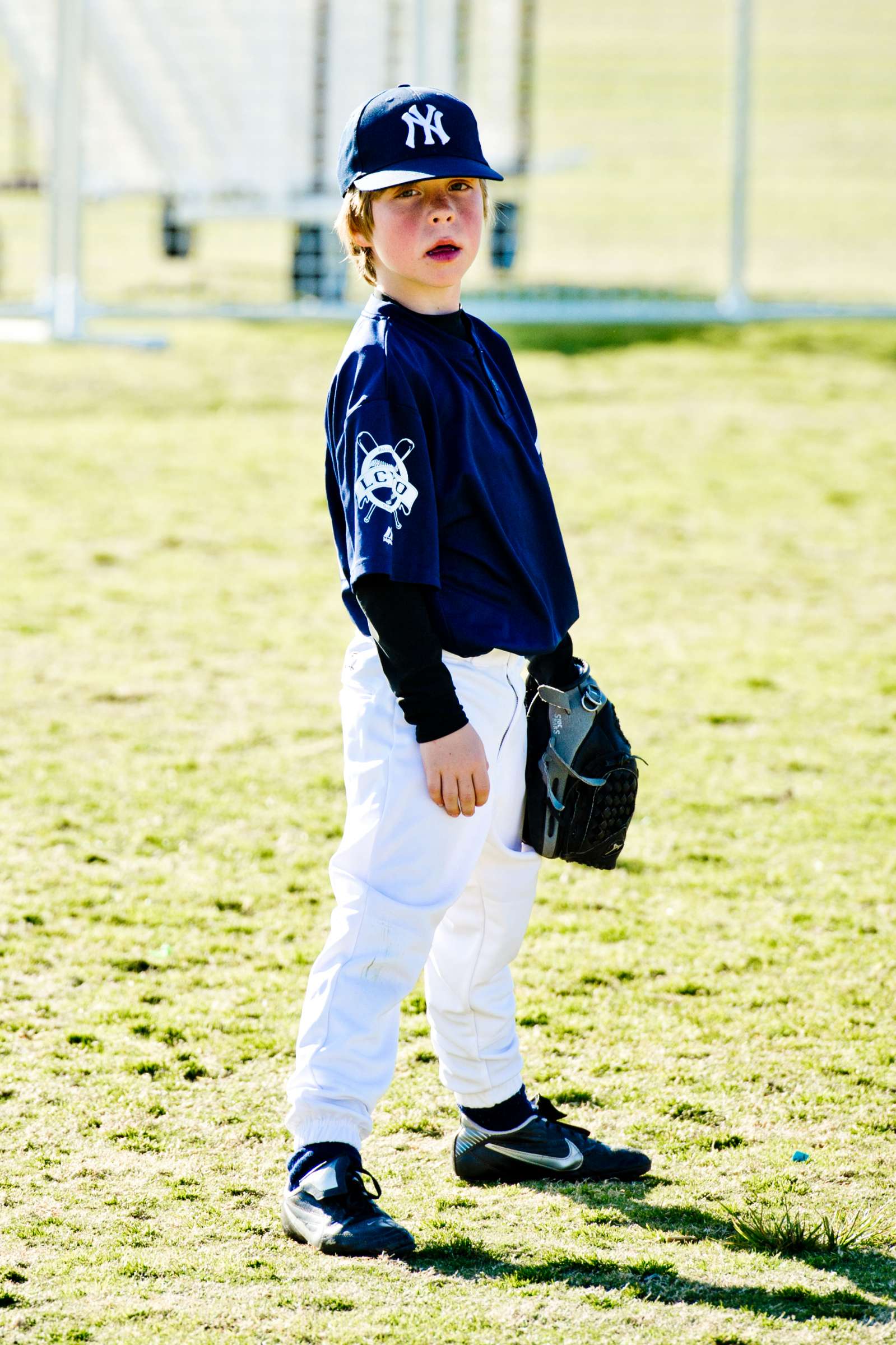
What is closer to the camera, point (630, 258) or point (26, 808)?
point (26, 808)

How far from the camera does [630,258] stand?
640 inches

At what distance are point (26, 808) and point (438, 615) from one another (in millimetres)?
2263

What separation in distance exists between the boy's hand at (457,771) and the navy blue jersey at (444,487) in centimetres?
15

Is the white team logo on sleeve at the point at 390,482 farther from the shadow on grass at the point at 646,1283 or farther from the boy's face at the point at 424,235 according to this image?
the shadow on grass at the point at 646,1283

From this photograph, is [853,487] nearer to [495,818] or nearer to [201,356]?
[201,356]

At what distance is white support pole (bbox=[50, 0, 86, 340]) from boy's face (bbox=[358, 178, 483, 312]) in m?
7.65

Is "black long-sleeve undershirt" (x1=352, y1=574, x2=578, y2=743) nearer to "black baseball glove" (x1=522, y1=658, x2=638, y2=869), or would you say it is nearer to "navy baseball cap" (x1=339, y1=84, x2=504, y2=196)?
"black baseball glove" (x1=522, y1=658, x2=638, y2=869)

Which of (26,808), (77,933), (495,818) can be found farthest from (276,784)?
(495,818)

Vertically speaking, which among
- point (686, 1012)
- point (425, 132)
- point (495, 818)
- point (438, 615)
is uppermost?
point (425, 132)

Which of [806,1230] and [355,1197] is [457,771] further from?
[806,1230]

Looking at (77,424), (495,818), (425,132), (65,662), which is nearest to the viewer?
(425,132)

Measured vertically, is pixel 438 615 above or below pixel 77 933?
above

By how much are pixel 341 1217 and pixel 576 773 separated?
79cm

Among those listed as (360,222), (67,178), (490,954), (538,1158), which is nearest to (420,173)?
(360,222)
